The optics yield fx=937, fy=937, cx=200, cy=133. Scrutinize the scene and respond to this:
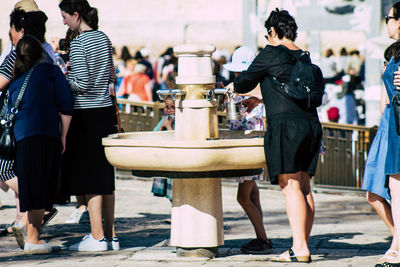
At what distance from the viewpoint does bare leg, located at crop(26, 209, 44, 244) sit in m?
6.98

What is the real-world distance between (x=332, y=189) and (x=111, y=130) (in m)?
5.50

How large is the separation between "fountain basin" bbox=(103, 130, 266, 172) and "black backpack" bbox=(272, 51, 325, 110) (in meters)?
0.39

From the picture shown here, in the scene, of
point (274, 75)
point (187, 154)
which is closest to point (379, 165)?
point (274, 75)

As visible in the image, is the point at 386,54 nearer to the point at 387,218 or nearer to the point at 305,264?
the point at 387,218

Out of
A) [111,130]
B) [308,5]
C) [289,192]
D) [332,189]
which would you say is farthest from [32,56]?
[308,5]

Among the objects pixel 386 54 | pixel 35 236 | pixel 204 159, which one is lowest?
pixel 35 236

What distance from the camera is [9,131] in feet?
22.9

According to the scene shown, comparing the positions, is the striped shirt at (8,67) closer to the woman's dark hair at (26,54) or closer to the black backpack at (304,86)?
the woman's dark hair at (26,54)

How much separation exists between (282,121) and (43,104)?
72.2 inches

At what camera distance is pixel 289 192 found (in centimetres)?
633

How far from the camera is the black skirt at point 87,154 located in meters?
7.09

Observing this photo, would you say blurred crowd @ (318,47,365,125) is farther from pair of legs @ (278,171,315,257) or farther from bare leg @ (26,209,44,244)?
pair of legs @ (278,171,315,257)

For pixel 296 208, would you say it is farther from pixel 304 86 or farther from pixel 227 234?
pixel 227 234

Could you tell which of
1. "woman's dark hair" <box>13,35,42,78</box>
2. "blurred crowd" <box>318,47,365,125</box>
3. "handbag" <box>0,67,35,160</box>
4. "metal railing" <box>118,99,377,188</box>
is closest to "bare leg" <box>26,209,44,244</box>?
"handbag" <box>0,67,35,160</box>
